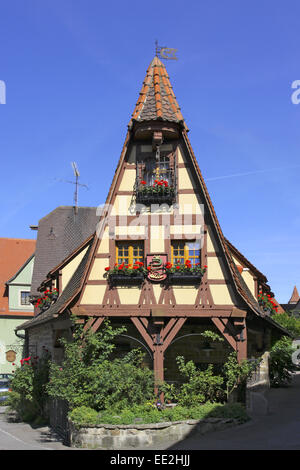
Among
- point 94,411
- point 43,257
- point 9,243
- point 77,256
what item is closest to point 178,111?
point 77,256

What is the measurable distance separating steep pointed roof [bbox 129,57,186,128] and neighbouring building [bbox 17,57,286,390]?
0.05 m

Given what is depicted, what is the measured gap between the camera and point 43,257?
27547mm

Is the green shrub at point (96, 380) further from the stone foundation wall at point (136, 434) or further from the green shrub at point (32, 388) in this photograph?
the green shrub at point (32, 388)

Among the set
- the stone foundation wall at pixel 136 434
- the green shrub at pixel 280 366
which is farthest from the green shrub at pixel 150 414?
the green shrub at pixel 280 366

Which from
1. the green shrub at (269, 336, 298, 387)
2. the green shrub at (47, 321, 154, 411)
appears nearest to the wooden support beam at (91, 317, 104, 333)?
the green shrub at (47, 321, 154, 411)

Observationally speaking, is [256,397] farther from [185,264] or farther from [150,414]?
[185,264]

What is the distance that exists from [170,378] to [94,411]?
4.35m

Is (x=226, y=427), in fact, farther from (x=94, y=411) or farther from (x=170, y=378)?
(x=170, y=378)

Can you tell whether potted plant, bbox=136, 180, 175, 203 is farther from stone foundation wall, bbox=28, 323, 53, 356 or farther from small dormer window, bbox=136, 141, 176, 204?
stone foundation wall, bbox=28, 323, 53, 356

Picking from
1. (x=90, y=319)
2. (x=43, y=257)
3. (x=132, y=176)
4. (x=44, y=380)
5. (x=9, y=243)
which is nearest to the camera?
(x=90, y=319)

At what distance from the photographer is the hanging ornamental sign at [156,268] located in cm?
1697

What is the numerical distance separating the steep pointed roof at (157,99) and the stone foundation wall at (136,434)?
29.3 ft

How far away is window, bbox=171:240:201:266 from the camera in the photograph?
57.1ft

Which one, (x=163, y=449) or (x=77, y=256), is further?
(x=77, y=256)
